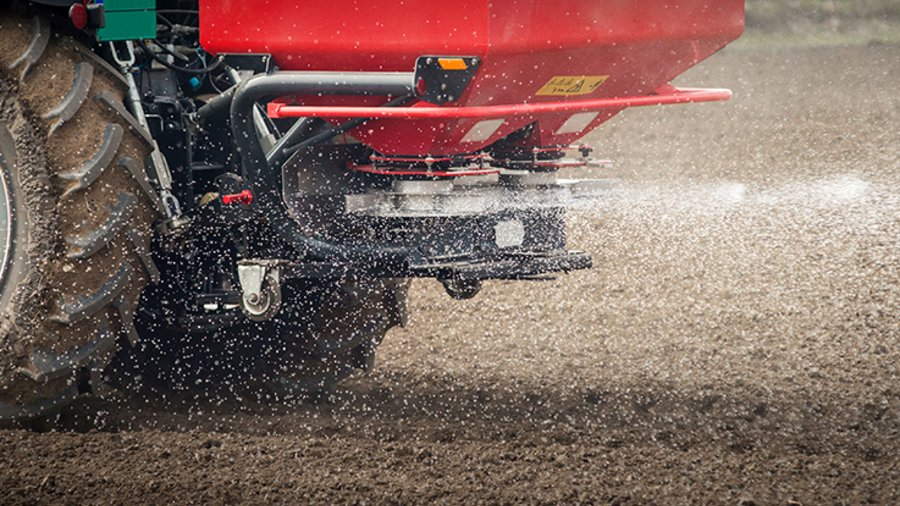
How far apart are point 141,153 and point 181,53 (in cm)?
53

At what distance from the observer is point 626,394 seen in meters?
4.58

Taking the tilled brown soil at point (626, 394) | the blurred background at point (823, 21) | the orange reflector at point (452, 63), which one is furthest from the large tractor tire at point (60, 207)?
the blurred background at point (823, 21)

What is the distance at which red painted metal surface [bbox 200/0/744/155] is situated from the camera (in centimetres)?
355

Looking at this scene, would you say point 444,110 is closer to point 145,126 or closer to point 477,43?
point 477,43

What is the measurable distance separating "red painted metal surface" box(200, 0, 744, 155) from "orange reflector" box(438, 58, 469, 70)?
30mm

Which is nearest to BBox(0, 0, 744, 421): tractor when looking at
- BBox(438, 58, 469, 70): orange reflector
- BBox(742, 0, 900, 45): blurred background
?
BBox(438, 58, 469, 70): orange reflector

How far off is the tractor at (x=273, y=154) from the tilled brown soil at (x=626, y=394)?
358mm

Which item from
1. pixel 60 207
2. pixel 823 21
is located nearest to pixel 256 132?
pixel 60 207

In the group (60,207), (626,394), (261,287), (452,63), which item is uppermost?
(452,63)

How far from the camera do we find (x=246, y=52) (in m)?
3.75

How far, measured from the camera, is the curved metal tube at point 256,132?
11.9 ft

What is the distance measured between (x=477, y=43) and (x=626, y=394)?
5.27 feet

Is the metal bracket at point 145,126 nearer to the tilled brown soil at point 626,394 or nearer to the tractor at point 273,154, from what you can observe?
the tractor at point 273,154

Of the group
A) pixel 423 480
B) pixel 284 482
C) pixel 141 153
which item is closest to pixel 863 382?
pixel 423 480
